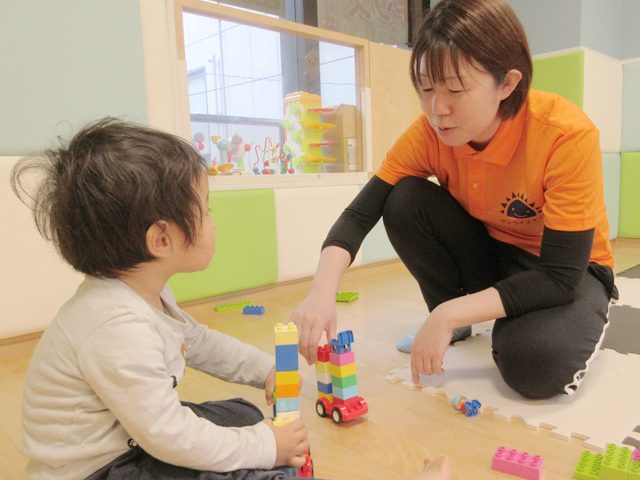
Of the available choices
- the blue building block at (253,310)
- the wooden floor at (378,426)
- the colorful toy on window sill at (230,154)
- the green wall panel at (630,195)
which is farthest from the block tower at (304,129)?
the green wall panel at (630,195)

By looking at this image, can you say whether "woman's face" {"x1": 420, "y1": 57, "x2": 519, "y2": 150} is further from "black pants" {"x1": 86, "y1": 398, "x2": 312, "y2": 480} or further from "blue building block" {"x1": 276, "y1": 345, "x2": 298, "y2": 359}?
"black pants" {"x1": 86, "y1": 398, "x2": 312, "y2": 480}

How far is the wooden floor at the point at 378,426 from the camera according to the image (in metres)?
0.72

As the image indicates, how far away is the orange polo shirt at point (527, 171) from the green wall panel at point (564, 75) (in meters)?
1.54

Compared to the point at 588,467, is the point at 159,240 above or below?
above

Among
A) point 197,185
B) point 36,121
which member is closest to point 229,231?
point 36,121

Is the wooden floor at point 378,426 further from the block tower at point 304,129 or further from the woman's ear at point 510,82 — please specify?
the block tower at point 304,129

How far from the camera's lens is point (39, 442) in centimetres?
54

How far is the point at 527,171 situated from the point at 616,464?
1.59 ft

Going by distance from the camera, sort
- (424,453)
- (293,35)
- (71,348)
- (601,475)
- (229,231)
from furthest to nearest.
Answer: (293,35) < (229,231) < (424,453) < (601,475) < (71,348)

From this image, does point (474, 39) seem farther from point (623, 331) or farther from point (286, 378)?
point (623, 331)

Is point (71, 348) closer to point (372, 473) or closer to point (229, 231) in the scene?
point (372, 473)

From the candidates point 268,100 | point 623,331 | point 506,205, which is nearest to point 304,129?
point 268,100

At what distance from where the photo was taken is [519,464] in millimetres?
673

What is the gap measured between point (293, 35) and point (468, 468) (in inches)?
63.3
